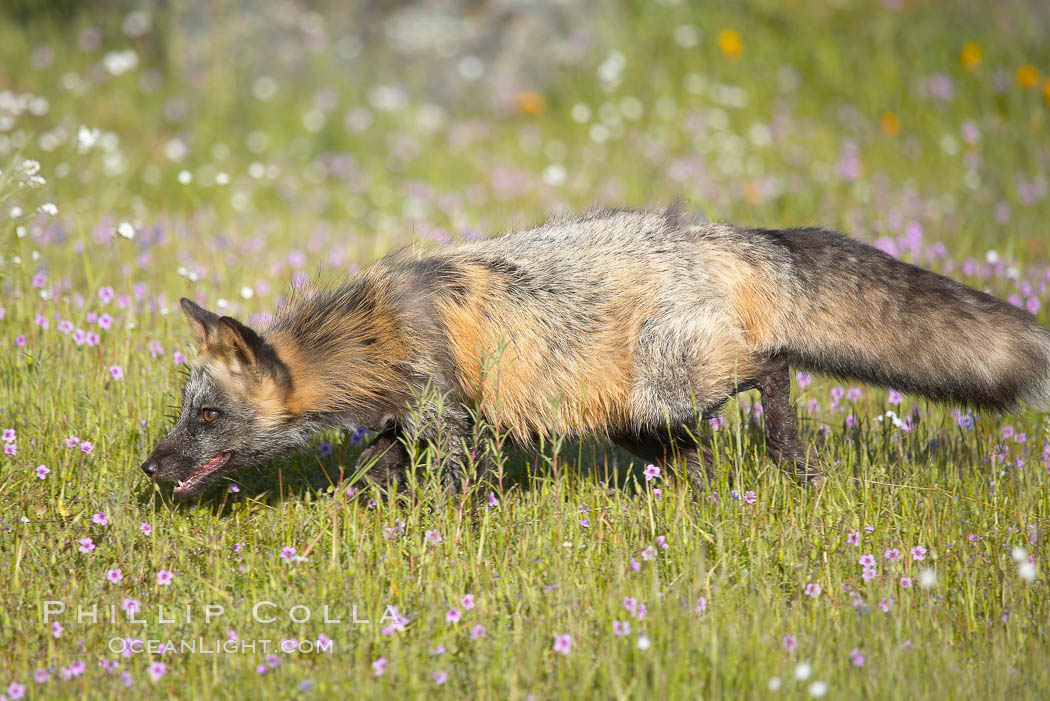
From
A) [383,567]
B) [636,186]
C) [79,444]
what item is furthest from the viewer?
[636,186]

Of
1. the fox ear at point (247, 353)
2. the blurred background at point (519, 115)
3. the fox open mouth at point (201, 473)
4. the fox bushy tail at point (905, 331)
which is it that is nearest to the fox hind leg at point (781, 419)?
the fox bushy tail at point (905, 331)

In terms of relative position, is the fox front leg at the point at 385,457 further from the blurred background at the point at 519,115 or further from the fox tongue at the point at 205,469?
the blurred background at the point at 519,115

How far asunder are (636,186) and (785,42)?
4.22 metres

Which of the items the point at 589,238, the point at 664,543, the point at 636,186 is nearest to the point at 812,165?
the point at 636,186

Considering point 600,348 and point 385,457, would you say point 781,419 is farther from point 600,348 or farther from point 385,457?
point 385,457

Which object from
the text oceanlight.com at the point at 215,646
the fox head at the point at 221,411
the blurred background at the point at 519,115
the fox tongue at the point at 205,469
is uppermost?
the blurred background at the point at 519,115

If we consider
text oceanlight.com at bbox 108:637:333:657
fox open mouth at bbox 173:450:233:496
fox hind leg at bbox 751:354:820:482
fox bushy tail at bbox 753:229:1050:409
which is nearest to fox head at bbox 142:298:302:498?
fox open mouth at bbox 173:450:233:496

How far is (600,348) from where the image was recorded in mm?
5395

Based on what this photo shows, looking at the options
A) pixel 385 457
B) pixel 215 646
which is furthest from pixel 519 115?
pixel 215 646

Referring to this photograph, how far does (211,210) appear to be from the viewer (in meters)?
10.3

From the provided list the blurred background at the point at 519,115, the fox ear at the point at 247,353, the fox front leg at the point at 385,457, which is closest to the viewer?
the fox ear at the point at 247,353

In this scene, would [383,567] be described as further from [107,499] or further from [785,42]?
[785,42]

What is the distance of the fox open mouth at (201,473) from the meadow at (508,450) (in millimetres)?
167

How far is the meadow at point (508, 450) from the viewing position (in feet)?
13.2
